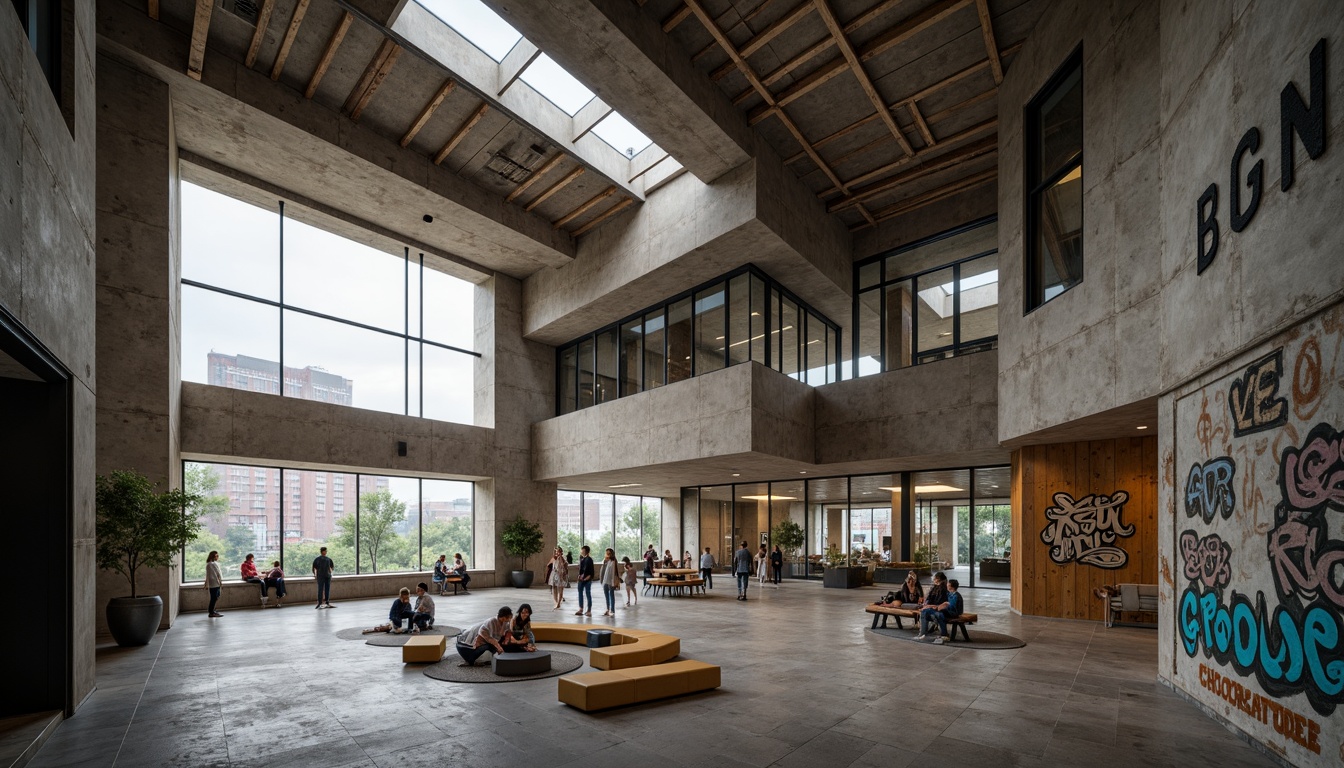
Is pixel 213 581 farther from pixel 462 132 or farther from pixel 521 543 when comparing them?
pixel 462 132

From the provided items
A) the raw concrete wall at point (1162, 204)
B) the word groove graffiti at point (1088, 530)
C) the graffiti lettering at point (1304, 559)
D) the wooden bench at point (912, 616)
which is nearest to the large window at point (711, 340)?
the raw concrete wall at point (1162, 204)

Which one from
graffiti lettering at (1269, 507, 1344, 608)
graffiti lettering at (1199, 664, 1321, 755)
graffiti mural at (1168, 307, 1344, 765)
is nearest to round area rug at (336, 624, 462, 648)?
graffiti lettering at (1199, 664, 1321, 755)

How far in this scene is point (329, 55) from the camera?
46.9 feet

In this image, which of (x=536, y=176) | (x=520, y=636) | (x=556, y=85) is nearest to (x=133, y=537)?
(x=520, y=636)

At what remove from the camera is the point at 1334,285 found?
5.00 metres

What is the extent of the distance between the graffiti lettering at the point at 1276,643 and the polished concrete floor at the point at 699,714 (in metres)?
0.73

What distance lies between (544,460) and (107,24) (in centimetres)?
1590

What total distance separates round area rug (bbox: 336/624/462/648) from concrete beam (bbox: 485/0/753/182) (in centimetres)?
1068

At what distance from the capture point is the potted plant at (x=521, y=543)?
2270 cm

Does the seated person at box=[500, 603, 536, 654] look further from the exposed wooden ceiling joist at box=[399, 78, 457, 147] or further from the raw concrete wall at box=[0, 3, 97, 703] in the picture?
the exposed wooden ceiling joist at box=[399, 78, 457, 147]

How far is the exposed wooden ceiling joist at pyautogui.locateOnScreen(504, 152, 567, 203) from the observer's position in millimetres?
17936

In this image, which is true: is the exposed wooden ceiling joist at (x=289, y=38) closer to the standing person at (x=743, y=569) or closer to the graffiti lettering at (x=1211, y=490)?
the standing person at (x=743, y=569)

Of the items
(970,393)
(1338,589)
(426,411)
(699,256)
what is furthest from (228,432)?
(1338,589)

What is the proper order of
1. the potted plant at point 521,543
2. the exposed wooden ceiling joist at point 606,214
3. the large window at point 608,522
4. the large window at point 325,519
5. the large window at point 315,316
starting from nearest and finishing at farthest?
the large window at point 315,316, the large window at point 325,519, the exposed wooden ceiling joist at point 606,214, the potted plant at point 521,543, the large window at point 608,522
